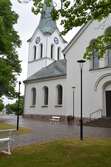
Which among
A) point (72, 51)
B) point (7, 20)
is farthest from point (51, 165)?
point (72, 51)

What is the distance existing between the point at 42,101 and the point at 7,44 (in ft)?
61.2

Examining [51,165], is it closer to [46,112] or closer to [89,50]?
[89,50]

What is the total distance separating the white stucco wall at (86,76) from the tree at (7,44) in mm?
7403

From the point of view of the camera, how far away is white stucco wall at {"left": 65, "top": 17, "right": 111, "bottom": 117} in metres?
30.5

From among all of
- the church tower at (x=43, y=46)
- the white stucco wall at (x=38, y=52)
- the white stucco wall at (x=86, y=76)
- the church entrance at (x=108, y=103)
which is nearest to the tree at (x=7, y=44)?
the white stucco wall at (x=86, y=76)

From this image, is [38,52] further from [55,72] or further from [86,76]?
[86,76]

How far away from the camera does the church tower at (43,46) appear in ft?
179

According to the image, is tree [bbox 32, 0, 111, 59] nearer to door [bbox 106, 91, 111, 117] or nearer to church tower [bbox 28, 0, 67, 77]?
door [bbox 106, 91, 111, 117]

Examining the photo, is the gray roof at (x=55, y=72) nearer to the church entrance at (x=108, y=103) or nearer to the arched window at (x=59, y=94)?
the arched window at (x=59, y=94)

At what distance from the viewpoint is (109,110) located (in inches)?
1177

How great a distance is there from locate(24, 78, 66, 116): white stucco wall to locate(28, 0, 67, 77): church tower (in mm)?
12635

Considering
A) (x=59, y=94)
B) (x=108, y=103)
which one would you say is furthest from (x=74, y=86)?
(x=108, y=103)

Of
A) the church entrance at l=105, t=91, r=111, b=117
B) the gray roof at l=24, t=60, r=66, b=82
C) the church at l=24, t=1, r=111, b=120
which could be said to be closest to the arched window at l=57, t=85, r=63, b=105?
the church at l=24, t=1, r=111, b=120

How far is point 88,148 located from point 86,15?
5.31m
